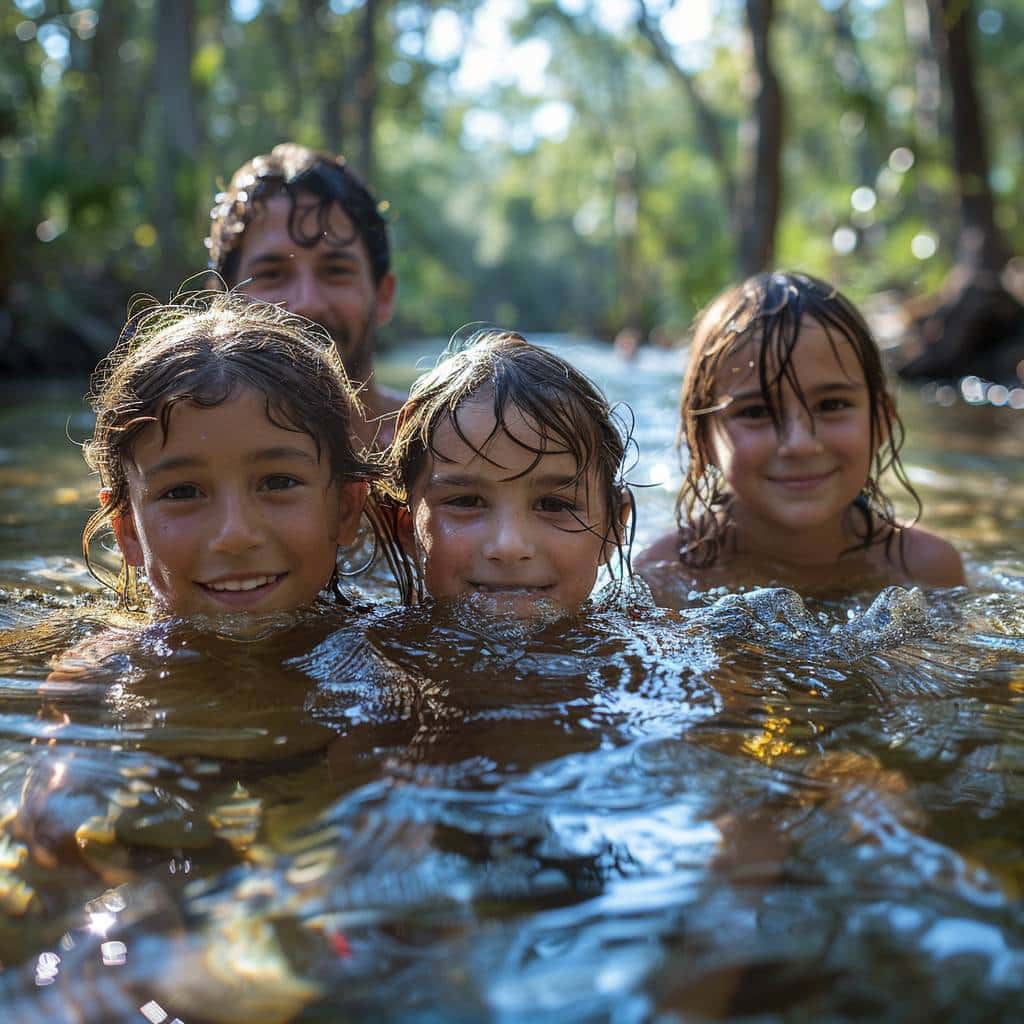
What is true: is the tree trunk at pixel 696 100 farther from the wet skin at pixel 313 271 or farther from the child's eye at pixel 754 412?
the child's eye at pixel 754 412

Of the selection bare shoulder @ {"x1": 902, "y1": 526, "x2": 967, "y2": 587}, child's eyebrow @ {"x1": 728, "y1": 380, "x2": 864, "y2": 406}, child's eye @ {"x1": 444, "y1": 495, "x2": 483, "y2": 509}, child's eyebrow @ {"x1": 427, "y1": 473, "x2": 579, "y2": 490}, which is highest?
child's eyebrow @ {"x1": 728, "y1": 380, "x2": 864, "y2": 406}

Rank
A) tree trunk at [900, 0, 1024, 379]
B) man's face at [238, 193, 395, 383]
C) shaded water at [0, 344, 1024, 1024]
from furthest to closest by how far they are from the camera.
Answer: tree trunk at [900, 0, 1024, 379]
man's face at [238, 193, 395, 383]
shaded water at [0, 344, 1024, 1024]

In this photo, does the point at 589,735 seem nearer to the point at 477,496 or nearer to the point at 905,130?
the point at 477,496

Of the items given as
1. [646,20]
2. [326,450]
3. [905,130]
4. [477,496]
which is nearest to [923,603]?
[477,496]

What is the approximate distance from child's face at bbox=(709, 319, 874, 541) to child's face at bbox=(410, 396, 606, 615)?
3.48ft

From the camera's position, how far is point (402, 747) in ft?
7.09

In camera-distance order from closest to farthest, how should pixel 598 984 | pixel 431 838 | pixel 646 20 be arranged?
1. pixel 598 984
2. pixel 431 838
3. pixel 646 20

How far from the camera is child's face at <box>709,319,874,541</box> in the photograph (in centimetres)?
374

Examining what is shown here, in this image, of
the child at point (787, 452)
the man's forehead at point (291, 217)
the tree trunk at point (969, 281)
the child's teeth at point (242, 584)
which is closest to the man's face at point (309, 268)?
the man's forehead at point (291, 217)

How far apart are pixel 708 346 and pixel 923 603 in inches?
44.3

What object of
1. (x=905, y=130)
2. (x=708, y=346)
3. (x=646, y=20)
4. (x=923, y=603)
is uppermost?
(x=646, y=20)

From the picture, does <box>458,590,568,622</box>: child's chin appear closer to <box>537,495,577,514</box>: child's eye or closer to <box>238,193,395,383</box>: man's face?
<box>537,495,577,514</box>: child's eye

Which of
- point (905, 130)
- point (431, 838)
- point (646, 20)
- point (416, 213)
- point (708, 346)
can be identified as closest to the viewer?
point (431, 838)

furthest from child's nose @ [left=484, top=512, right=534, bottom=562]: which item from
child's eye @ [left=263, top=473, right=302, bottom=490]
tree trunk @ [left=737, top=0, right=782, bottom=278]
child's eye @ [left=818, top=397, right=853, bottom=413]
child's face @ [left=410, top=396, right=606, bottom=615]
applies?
tree trunk @ [left=737, top=0, right=782, bottom=278]
